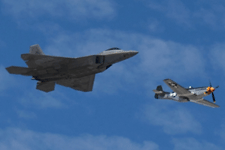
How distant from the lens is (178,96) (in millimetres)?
68125

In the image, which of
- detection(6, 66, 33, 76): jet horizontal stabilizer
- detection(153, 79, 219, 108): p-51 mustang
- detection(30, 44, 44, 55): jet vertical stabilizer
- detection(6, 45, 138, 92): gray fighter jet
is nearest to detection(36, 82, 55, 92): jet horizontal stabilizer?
detection(6, 45, 138, 92): gray fighter jet

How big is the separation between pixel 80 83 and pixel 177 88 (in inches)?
988

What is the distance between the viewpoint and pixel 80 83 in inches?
2007

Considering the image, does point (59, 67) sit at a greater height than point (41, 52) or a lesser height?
lesser

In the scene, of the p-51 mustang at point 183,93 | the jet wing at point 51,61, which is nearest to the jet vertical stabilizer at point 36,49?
the jet wing at point 51,61

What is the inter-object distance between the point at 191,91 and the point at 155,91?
867cm

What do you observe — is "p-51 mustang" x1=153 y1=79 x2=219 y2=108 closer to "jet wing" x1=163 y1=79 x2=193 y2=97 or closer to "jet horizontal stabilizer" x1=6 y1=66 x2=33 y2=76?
"jet wing" x1=163 y1=79 x2=193 y2=97

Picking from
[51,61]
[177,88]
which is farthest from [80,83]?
[177,88]

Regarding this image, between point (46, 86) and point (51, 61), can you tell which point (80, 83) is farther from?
point (51, 61)

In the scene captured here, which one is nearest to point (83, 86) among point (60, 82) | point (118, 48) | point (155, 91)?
point (60, 82)

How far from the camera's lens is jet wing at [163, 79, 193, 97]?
6444 centimetres

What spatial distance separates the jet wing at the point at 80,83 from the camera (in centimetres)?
5022

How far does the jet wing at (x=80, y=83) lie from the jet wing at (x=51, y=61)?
7.14 metres

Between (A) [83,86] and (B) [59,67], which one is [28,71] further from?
(A) [83,86]
